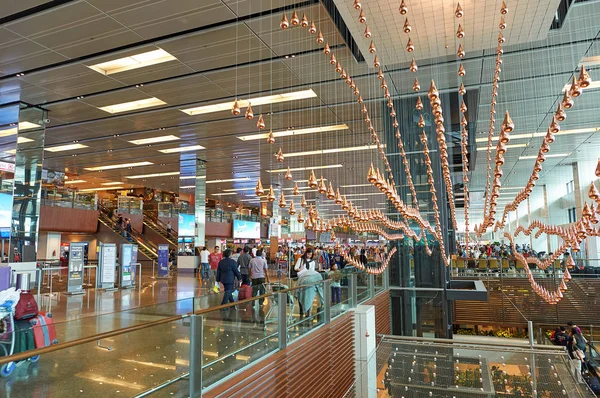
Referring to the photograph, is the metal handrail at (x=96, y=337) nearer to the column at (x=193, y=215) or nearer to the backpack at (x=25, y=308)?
the backpack at (x=25, y=308)

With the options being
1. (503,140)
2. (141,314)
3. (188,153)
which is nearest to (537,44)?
(503,140)

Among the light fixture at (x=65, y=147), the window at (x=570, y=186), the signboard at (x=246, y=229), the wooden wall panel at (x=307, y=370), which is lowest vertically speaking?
the wooden wall panel at (x=307, y=370)

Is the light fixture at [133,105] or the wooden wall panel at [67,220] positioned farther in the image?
the wooden wall panel at [67,220]

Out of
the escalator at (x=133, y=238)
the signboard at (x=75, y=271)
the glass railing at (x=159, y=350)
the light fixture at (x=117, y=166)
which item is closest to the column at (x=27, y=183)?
the signboard at (x=75, y=271)

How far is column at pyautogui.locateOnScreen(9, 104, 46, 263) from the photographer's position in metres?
10.7

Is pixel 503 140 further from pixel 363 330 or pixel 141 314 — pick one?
pixel 363 330

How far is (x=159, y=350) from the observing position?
3293mm

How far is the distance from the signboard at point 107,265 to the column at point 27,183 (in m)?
1.79

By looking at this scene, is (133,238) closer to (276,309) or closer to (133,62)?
(133,62)

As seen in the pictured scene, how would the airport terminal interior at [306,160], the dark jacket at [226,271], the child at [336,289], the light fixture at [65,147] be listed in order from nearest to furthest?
1. the airport terminal interior at [306,160]
2. the child at [336,289]
3. the dark jacket at [226,271]
4. the light fixture at [65,147]

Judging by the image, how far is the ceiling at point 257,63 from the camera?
6.24 metres

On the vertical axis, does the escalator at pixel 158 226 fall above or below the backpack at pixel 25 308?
above

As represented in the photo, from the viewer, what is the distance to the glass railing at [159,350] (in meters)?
2.49

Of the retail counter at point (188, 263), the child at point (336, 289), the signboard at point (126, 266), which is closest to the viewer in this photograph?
the child at point (336, 289)
